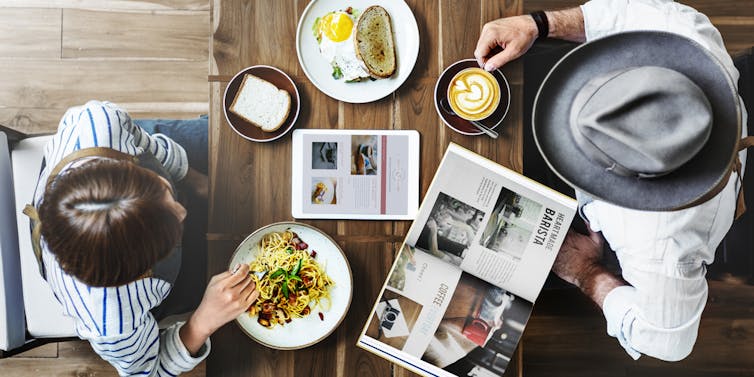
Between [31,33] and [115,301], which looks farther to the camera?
[31,33]

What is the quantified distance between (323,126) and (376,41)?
243mm

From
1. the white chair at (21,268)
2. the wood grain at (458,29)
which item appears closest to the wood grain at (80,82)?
the white chair at (21,268)

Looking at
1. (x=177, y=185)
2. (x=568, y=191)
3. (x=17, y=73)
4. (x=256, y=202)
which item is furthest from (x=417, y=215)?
(x=17, y=73)

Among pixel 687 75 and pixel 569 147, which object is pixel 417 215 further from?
pixel 687 75

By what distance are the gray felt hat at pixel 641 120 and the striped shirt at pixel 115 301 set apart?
94cm

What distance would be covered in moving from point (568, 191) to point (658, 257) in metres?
0.31

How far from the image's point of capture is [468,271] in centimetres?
121

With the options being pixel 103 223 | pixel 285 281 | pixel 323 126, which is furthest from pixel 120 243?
pixel 323 126

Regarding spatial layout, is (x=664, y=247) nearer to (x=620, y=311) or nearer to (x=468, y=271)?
(x=620, y=311)

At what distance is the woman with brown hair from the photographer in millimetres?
962

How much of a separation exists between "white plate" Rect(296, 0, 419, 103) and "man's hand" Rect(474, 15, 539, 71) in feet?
0.53

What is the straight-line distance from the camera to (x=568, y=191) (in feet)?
4.57

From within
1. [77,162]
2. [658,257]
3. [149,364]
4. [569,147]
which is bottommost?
[149,364]

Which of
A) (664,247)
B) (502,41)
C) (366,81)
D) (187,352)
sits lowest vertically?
(187,352)
